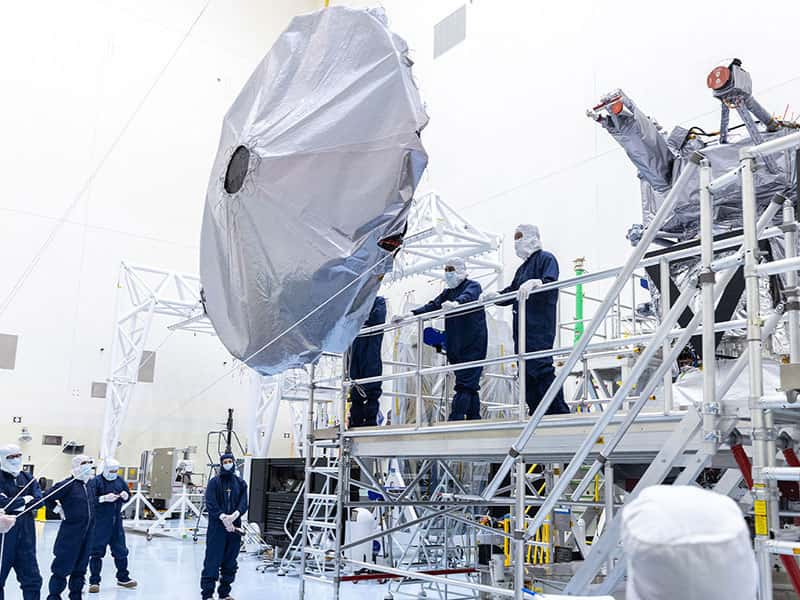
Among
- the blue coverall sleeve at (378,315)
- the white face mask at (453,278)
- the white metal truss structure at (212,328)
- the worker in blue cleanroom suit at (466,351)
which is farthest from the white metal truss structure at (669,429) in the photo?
the white metal truss structure at (212,328)

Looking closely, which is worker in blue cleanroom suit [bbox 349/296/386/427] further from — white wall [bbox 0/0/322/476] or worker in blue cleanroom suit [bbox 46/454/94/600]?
white wall [bbox 0/0/322/476]

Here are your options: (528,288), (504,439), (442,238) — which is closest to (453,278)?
(528,288)

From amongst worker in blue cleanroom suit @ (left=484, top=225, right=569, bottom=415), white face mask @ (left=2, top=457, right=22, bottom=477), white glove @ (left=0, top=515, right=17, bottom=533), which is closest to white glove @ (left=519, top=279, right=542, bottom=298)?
worker in blue cleanroom suit @ (left=484, top=225, right=569, bottom=415)

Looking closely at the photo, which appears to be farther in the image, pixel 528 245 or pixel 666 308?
pixel 528 245

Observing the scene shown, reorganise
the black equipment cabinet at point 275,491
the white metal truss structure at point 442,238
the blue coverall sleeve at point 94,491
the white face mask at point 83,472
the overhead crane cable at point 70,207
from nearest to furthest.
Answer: the white face mask at point 83,472 < the blue coverall sleeve at point 94,491 < the black equipment cabinet at point 275,491 < the white metal truss structure at point 442,238 < the overhead crane cable at point 70,207

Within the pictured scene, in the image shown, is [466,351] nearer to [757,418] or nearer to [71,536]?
[757,418]

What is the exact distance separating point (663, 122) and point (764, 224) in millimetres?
9497

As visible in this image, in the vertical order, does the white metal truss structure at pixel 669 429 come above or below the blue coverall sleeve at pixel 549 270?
below

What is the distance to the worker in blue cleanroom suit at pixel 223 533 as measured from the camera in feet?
29.9

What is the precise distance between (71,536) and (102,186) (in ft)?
43.1

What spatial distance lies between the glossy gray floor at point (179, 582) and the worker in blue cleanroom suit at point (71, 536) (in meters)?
0.93

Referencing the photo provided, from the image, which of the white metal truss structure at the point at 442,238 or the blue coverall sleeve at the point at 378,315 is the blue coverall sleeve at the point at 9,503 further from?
the white metal truss structure at the point at 442,238

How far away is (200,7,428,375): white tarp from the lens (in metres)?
4.71

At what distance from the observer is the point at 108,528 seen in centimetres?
1027
